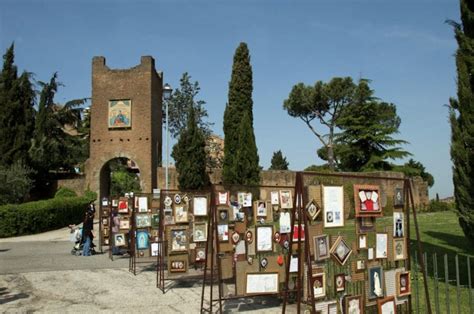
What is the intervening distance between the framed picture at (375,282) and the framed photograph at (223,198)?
10.1 feet

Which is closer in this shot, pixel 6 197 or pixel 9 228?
pixel 9 228

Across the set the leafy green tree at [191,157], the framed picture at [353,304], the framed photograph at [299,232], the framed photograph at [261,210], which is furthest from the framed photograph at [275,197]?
the leafy green tree at [191,157]

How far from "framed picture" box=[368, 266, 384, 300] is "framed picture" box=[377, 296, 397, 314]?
0.25 ft

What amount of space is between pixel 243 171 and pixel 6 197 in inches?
530

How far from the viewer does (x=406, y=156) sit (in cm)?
3559

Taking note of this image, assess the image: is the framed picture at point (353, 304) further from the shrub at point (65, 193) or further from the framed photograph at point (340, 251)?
the shrub at point (65, 193)

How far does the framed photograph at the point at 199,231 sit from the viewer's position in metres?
8.37

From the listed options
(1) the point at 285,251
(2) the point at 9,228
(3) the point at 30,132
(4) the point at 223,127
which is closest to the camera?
(1) the point at 285,251

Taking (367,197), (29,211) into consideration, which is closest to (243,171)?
(29,211)

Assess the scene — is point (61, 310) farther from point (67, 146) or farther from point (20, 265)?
point (67, 146)

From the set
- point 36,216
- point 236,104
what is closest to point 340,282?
point 36,216

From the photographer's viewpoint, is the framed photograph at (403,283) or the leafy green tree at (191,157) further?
the leafy green tree at (191,157)

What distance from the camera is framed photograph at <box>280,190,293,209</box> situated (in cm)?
739

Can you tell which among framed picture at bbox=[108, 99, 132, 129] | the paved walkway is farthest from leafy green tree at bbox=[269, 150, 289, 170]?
the paved walkway
